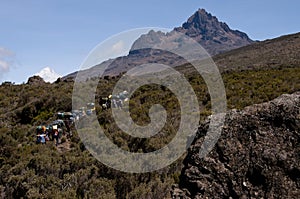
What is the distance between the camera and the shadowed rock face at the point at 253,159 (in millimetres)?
4832

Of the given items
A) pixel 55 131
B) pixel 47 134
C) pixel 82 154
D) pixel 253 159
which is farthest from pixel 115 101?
pixel 253 159

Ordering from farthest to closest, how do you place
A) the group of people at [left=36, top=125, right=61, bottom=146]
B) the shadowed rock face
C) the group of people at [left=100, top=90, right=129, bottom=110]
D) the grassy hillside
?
the group of people at [left=100, top=90, right=129, bottom=110]
the group of people at [left=36, top=125, right=61, bottom=146]
the grassy hillside
the shadowed rock face

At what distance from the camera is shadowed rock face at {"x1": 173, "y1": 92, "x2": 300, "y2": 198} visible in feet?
15.9

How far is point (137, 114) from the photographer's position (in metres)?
16.4

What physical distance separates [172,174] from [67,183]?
281 cm

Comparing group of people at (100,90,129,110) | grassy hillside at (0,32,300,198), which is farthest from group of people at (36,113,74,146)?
group of people at (100,90,129,110)

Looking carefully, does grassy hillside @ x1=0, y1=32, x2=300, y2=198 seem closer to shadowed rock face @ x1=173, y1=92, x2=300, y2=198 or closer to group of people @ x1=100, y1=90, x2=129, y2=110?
group of people @ x1=100, y1=90, x2=129, y2=110

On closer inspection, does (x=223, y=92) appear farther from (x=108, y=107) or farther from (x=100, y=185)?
(x=100, y=185)

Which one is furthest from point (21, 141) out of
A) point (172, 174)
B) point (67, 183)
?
point (172, 174)

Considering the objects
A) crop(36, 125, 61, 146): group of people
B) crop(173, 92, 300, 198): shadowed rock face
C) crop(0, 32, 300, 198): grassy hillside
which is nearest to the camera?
crop(173, 92, 300, 198): shadowed rock face

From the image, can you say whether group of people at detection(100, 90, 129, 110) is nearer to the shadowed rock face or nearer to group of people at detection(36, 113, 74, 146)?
group of people at detection(36, 113, 74, 146)

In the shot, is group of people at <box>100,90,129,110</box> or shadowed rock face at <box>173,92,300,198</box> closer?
shadowed rock face at <box>173,92,300,198</box>

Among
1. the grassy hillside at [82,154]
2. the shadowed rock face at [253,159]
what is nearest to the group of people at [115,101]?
the grassy hillside at [82,154]

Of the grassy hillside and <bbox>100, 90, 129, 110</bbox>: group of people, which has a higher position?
<bbox>100, 90, 129, 110</bbox>: group of people
